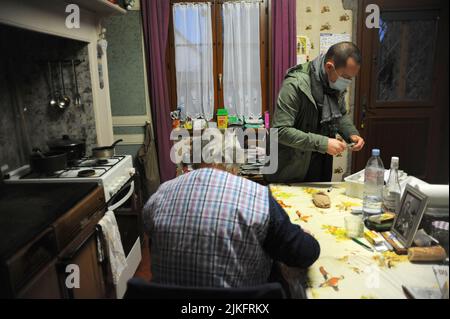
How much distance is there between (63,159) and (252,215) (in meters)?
1.53

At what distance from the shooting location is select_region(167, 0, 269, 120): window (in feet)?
10.6

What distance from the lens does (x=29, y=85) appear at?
92.3 inches

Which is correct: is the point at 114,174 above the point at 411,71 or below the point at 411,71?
below

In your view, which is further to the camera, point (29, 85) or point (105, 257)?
point (29, 85)

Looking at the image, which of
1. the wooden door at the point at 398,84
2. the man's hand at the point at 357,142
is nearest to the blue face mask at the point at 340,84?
the man's hand at the point at 357,142

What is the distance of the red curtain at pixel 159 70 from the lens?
10.5 feet

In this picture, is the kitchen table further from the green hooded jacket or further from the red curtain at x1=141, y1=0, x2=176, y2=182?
the red curtain at x1=141, y1=0, x2=176, y2=182

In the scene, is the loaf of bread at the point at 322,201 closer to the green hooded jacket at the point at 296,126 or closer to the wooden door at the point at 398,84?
the green hooded jacket at the point at 296,126

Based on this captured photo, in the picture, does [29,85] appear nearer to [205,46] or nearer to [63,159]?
[63,159]

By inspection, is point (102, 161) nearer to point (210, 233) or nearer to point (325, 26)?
point (210, 233)

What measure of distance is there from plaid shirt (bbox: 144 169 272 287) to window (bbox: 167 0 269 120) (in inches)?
96.2

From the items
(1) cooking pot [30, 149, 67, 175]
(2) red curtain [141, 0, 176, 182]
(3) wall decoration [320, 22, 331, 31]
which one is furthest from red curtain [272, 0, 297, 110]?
(1) cooking pot [30, 149, 67, 175]

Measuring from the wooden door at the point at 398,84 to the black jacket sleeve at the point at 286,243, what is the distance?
264 cm
